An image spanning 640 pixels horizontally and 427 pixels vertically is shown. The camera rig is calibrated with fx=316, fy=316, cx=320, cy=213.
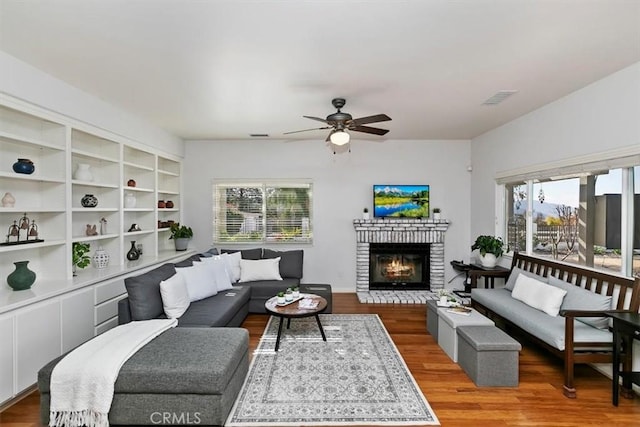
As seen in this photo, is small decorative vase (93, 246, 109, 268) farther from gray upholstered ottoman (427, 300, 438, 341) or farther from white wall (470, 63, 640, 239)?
white wall (470, 63, 640, 239)

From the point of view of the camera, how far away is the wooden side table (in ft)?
8.07

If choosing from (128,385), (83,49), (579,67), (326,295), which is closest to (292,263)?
(326,295)

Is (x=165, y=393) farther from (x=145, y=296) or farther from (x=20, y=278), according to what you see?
(x=20, y=278)

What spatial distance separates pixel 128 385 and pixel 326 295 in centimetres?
274

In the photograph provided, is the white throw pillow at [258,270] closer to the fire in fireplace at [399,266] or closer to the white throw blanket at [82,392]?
the fire in fireplace at [399,266]

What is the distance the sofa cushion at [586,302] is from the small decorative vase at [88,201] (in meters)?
5.46

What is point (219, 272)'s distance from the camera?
4.34 meters

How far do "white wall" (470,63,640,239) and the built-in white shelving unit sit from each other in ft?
16.8

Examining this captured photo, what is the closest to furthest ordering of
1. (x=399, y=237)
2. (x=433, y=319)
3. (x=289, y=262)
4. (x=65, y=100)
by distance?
(x=65, y=100), (x=433, y=319), (x=289, y=262), (x=399, y=237)

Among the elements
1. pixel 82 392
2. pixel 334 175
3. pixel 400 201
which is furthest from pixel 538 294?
pixel 82 392

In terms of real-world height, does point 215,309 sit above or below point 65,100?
below

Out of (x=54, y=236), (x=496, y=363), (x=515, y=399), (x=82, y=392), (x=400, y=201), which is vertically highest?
(x=400, y=201)

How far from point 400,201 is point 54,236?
16.8ft

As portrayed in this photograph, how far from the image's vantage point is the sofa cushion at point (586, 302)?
9.58ft
